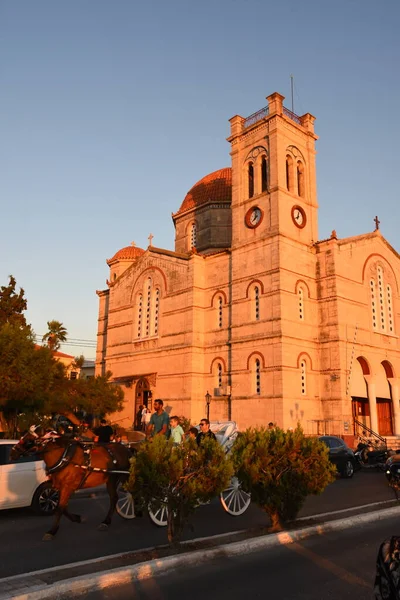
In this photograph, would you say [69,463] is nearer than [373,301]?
Yes

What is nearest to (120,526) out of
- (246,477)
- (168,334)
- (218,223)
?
(246,477)

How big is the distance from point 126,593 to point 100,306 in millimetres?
35243

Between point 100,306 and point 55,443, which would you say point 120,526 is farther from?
point 100,306

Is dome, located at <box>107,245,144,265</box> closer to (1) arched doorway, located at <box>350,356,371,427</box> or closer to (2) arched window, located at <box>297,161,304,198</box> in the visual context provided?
(2) arched window, located at <box>297,161,304,198</box>

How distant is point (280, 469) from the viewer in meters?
8.77

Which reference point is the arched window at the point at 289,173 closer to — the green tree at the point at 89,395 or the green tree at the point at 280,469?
the green tree at the point at 89,395

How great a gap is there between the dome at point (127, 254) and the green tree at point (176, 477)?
33626mm

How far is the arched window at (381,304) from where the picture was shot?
30719mm

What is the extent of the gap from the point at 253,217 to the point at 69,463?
2270cm

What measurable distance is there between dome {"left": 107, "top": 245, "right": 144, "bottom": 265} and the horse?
104 feet

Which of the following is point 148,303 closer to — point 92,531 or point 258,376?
point 258,376

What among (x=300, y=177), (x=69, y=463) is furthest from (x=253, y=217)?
(x=69, y=463)

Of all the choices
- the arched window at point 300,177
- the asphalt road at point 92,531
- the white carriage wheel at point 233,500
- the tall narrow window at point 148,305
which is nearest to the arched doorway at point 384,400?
the arched window at point 300,177

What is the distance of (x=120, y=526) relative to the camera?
32.0ft
